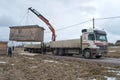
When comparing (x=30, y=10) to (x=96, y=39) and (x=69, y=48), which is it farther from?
(x=96, y=39)

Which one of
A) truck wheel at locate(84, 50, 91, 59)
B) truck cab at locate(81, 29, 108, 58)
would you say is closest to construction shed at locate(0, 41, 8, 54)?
truck cab at locate(81, 29, 108, 58)

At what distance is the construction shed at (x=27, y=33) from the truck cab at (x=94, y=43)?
34.4 ft

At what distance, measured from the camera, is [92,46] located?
27172mm

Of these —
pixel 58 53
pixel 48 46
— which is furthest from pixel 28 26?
pixel 58 53

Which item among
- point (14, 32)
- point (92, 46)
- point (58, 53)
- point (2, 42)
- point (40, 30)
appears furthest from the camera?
point (14, 32)

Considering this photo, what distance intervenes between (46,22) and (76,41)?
12.0 meters

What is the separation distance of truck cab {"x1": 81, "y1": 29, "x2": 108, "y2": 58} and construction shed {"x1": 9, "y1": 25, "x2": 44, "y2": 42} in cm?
1048

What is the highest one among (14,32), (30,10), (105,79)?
(30,10)

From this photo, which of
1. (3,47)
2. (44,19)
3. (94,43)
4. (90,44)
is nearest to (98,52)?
(94,43)

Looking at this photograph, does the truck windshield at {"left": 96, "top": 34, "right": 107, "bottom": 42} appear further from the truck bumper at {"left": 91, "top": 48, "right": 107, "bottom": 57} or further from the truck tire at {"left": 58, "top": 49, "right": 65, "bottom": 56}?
A: the truck tire at {"left": 58, "top": 49, "right": 65, "bottom": 56}

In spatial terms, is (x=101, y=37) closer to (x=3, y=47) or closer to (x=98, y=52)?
(x=98, y=52)

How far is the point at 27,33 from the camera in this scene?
124 ft

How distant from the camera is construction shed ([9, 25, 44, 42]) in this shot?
36.9 meters

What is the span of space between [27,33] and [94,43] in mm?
14129
